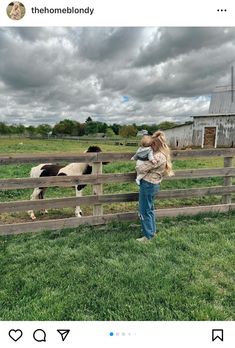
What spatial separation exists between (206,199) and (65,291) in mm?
5050

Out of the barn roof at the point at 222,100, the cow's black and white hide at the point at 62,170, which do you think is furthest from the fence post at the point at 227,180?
the barn roof at the point at 222,100

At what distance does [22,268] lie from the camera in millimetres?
3805

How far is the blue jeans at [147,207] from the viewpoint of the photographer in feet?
15.3

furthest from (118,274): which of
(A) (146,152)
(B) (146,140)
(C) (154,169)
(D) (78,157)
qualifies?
(D) (78,157)

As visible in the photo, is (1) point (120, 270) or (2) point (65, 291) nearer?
(2) point (65, 291)

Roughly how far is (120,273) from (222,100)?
101 ft

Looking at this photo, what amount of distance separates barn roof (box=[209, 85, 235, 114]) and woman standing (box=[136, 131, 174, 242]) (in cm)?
2765

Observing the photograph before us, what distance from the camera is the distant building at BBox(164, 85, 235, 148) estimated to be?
84.9ft

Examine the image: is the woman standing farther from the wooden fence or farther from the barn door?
the barn door

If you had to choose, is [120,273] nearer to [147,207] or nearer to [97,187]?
[147,207]

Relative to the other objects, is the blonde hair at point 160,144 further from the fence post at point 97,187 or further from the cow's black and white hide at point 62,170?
the cow's black and white hide at point 62,170

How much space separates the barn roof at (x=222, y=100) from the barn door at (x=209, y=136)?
437cm
